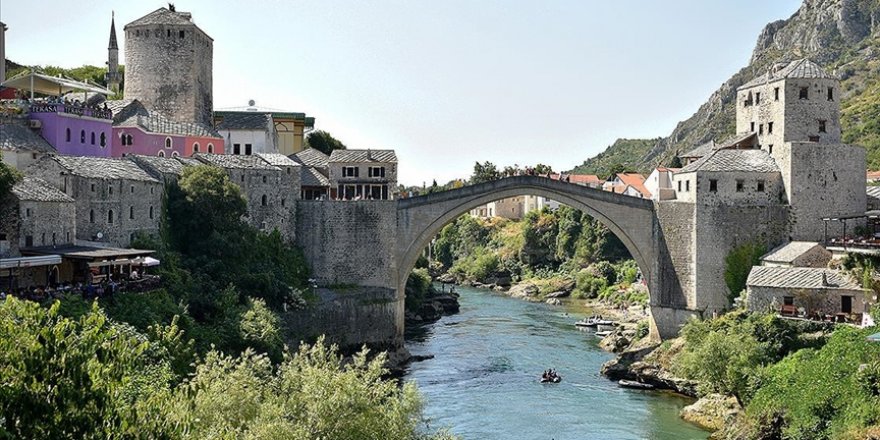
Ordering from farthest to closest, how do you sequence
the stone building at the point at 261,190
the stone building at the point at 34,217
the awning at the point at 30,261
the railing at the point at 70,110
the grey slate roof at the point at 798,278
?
the stone building at the point at 261,190
the railing at the point at 70,110
the grey slate roof at the point at 798,278
the stone building at the point at 34,217
the awning at the point at 30,261

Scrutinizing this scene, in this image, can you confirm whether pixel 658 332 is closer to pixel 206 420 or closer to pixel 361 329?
pixel 361 329

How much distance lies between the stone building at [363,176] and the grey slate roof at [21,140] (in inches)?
661

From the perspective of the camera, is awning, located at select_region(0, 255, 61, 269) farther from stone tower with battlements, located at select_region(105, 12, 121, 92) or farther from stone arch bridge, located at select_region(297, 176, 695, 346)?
stone tower with battlements, located at select_region(105, 12, 121, 92)

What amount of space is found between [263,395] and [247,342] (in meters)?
15.2

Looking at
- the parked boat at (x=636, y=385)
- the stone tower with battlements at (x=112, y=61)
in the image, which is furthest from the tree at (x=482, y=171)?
the parked boat at (x=636, y=385)

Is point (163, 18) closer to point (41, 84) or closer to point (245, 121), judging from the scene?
point (245, 121)

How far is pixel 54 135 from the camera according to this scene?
46656 millimetres

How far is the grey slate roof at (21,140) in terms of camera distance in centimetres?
4248

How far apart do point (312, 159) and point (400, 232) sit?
10717mm

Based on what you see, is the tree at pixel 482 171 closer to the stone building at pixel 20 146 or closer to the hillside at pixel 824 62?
the hillside at pixel 824 62

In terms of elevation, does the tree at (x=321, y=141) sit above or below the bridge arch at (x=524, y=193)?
above

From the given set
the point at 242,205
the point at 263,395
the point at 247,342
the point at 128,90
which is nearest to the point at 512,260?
the point at 128,90

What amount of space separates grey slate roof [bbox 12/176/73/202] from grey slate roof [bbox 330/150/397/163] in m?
20.7

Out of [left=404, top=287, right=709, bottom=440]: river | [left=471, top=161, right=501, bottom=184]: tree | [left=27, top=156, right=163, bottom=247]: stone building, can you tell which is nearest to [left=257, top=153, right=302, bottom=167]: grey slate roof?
[left=27, top=156, right=163, bottom=247]: stone building
